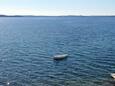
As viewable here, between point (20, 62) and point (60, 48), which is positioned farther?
point (60, 48)

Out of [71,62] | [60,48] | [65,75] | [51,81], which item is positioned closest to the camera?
[51,81]

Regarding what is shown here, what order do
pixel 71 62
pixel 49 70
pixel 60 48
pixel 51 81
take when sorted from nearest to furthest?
pixel 51 81 < pixel 49 70 < pixel 71 62 < pixel 60 48

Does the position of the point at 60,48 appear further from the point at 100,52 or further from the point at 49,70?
the point at 49,70

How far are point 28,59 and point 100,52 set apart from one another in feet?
62.9

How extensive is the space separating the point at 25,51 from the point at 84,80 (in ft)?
93.5

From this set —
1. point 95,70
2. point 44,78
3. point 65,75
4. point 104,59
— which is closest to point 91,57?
point 104,59

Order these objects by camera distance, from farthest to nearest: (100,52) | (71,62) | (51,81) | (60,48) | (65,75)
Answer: (60,48) < (100,52) < (71,62) < (65,75) < (51,81)

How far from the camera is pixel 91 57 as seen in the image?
187ft

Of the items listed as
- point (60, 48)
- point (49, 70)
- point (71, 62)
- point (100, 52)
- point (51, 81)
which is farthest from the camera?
point (60, 48)

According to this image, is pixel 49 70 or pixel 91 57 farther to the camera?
pixel 91 57

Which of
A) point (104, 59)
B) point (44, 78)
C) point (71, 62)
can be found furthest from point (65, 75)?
point (104, 59)

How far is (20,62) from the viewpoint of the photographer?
5428 centimetres

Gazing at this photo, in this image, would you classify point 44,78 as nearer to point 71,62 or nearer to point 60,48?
point 71,62

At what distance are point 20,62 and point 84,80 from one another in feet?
61.6
